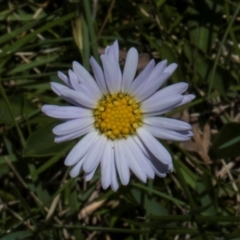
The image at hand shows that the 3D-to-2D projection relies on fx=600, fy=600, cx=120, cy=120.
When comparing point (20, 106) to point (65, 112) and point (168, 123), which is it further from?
point (168, 123)

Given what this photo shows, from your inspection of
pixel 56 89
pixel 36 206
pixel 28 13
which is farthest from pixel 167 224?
pixel 28 13

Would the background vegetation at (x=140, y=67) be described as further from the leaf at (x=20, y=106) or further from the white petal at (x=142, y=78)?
the white petal at (x=142, y=78)

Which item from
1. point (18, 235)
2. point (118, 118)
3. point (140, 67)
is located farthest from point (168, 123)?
point (18, 235)

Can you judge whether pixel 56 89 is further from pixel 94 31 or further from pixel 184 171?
pixel 184 171

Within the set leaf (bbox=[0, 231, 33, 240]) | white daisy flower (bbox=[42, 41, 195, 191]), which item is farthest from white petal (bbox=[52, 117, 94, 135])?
leaf (bbox=[0, 231, 33, 240])

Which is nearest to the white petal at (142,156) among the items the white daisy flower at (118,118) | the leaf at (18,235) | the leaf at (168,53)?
the white daisy flower at (118,118)
